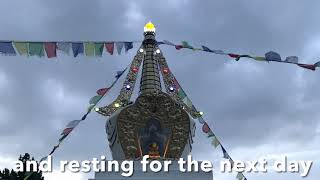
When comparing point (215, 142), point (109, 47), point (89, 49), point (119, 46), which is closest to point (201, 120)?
point (215, 142)

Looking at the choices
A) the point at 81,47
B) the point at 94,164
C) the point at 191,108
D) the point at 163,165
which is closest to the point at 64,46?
the point at 81,47

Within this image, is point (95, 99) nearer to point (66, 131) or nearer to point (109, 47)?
point (66, 131)

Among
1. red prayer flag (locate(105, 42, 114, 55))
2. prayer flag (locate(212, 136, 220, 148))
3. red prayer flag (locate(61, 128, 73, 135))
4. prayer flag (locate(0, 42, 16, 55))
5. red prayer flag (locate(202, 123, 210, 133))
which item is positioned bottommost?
prayer flag (locate(212, 136, 220, 148))

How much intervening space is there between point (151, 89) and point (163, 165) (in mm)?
4785

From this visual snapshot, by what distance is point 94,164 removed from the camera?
61.8ft

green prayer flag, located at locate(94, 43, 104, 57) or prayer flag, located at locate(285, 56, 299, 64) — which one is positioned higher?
green prayer flag, located at locate(94, 43, 104, 57)

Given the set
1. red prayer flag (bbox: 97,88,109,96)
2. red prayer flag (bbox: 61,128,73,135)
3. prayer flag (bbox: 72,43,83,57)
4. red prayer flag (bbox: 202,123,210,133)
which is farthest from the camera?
red prayer flag (bbox: 202,123,210,133)

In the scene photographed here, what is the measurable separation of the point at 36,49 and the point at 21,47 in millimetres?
527

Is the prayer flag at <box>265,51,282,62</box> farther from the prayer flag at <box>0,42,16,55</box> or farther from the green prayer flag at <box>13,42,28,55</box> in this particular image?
the prayer flag at <box>0,42,16,55</box>

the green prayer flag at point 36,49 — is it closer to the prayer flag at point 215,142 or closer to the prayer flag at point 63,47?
the prayer flag at point 63,47

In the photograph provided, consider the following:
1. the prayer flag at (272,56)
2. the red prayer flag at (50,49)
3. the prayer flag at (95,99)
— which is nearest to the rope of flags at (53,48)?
the red prayer flag at (50,49)

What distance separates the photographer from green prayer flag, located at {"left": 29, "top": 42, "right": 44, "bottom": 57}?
16.9m

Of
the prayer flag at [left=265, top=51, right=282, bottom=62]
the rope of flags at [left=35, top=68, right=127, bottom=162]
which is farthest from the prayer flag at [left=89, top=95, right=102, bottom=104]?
the prayer flag at [left=265, top=51, right=282, bottom=62]

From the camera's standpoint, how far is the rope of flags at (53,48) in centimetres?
1642
